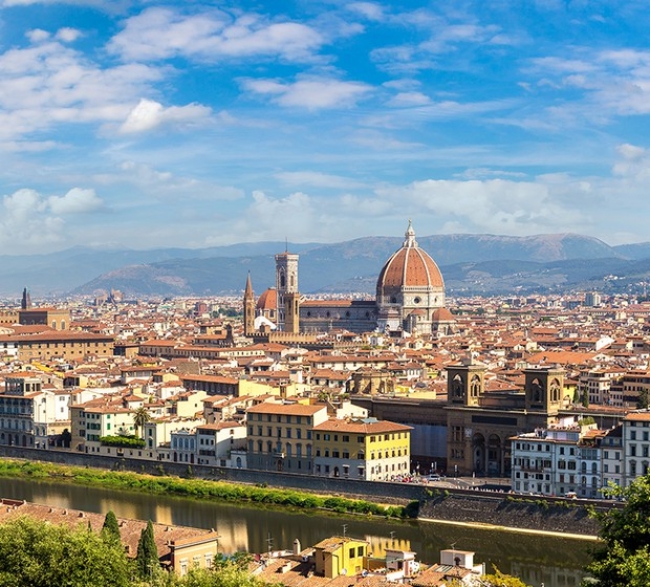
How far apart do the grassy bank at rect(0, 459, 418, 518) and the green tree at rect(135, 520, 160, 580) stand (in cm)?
1444

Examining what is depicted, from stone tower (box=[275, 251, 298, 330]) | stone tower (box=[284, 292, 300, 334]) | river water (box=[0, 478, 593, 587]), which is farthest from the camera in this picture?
stone tower (box=[275, 251, 298, 330])

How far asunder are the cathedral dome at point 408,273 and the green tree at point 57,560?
101083mm

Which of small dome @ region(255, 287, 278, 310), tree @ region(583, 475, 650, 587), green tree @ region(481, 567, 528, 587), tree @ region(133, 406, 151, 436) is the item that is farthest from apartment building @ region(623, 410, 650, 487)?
small dome @ region(255, 287, 278, 310)

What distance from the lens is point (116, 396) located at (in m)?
60.1

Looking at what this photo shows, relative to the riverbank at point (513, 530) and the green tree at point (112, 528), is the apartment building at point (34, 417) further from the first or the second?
the green tree at point (112, 528)

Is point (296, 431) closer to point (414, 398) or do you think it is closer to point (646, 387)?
point (414, 398)

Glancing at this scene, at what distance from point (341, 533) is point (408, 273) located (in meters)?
87.4

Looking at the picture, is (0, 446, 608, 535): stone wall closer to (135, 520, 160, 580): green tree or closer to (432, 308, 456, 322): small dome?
(135, 520, 160, 580): green tree

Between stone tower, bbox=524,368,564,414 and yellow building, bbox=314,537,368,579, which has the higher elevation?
stone tower, bbox=524,368,564,414

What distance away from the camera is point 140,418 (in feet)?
177

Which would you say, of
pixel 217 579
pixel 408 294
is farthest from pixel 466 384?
pixel 408 294

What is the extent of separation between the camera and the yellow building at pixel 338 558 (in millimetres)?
27562

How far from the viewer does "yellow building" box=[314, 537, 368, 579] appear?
1085 inches

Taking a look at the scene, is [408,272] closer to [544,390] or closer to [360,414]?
[360,414]
